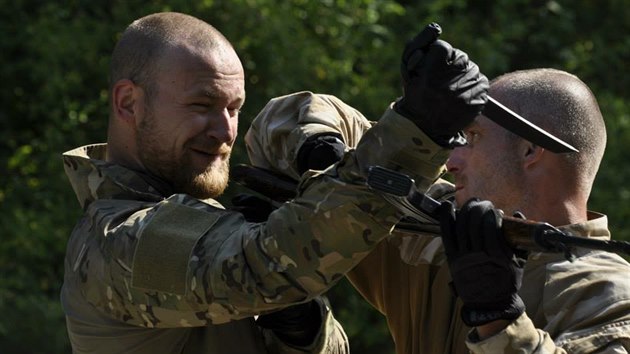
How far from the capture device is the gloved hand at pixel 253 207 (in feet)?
15.0

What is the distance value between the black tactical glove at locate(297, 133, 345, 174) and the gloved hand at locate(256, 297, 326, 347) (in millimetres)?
453

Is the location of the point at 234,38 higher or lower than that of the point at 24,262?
higher

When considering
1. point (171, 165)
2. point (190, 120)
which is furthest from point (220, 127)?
point (171, 165)

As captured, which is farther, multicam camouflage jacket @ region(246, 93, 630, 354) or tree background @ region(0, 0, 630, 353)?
tree background @ region(0, 0, 630, 353)

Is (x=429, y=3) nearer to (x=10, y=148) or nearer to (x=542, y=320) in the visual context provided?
(x=10, y=148)

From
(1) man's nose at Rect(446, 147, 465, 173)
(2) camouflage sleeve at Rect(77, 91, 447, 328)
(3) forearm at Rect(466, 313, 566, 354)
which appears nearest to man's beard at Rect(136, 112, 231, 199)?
(2) camouflage sleeve at Rect(77, 91, 447, 328)

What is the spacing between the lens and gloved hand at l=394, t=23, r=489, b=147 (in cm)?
361

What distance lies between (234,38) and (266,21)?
28 cm

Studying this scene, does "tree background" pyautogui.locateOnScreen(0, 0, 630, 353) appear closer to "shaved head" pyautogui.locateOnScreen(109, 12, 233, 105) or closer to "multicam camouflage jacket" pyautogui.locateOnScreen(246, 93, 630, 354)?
"multicam camouflage jacket" pyautogui.locateOnScreen(246, 93, 630, 354)

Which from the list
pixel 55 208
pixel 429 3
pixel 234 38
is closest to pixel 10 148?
pixel 55 208

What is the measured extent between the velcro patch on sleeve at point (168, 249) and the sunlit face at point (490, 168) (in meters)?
1.01

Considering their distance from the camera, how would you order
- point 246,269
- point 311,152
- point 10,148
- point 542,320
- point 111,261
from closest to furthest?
point 246,269, point 111,261, point 542,320, point 311,152, point 10,148

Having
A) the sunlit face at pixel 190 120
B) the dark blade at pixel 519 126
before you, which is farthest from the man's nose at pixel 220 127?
the dark blade at pixel 519 126

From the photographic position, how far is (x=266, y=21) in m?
10.0
